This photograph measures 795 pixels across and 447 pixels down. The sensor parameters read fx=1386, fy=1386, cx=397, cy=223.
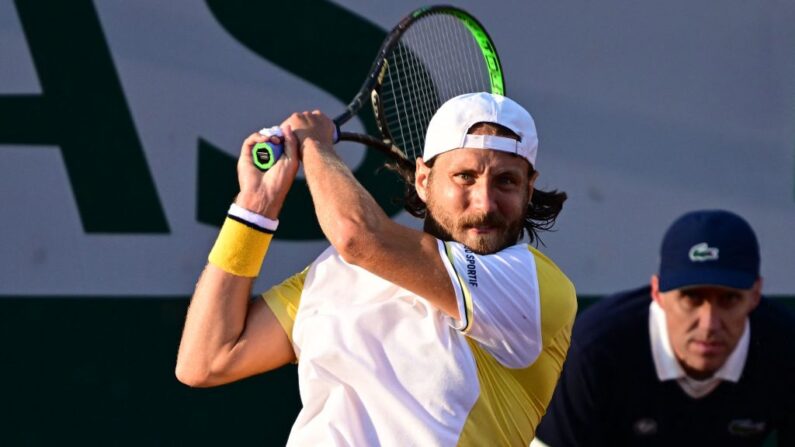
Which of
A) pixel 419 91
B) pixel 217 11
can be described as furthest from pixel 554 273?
pixel 217 11

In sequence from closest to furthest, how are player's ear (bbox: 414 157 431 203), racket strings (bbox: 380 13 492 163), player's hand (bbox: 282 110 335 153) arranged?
player's hand (bbox: 282 110 335 153) → player's ear (bbox: 414 157 431 203) → racket strings (bbox: 380 13 492 163)

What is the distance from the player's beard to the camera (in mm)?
2943

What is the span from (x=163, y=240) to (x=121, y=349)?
0.44m

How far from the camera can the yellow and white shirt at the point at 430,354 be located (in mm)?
2781

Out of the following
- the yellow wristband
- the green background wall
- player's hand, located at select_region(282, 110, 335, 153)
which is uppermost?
player's hand, located at select_region(282, 110, 335, 153)

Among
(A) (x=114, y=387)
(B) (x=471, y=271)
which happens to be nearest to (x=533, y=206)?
(B) (x=471, y=271)

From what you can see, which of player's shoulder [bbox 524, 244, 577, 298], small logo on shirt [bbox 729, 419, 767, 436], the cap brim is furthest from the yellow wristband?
small logo on shirt [bbox 729, 419, 767, 436]

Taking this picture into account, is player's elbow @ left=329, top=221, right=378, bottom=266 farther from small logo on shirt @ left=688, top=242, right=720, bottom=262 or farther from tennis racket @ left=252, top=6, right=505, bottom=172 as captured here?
small logo on shirt @ left=688, top=242, right=720, bottom=262

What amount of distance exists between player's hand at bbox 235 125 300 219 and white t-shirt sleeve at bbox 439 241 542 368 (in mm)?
382

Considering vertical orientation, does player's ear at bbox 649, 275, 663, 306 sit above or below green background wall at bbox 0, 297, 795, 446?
above

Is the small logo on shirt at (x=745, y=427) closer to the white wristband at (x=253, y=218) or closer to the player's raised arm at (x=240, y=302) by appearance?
the player's raised arm at (x=240, y=302)

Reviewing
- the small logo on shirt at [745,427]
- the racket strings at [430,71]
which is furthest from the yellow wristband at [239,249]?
the small logo on shirt at [745,427]

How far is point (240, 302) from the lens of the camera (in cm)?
296

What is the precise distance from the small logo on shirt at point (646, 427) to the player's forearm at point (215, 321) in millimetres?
1242
